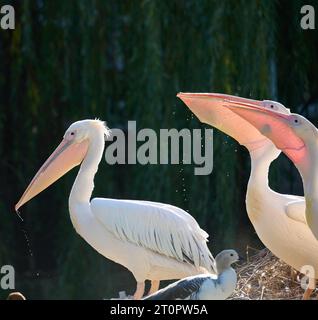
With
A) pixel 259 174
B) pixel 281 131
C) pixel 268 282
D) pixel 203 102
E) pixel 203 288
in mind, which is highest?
Answer: pixel 203 102

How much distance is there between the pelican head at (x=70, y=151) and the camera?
6.72 m

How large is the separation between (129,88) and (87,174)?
6.64ft

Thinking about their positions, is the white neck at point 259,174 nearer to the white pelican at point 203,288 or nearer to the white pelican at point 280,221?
the white pelican at point 280,221

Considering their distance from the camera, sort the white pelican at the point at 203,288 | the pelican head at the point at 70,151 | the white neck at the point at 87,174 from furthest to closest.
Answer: the pelican head at the point at 70,151 < the white neck at the point at 87,174 < the white pelican at the point at 203,288

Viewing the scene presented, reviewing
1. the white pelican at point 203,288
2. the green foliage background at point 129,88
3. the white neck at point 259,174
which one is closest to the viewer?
the white pelican at point 203,288

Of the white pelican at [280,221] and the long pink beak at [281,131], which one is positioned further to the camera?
the white pelican at [280,221]

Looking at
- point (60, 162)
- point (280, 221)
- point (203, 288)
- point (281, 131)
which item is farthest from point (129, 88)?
point (203, 288)

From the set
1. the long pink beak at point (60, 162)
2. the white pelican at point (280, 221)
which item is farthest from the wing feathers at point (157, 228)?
the long pink beak at point (60, 162)

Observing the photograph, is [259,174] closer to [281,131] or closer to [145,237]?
[145,237]

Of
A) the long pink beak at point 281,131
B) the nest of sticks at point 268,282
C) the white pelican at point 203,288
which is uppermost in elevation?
the long pink beak at point 281,131

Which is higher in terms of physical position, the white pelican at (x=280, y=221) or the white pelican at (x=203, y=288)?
the white pelican at (x=280, y=221)

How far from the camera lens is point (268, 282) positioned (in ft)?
22.0

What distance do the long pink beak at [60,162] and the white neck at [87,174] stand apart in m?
0.06

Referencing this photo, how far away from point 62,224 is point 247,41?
5.93ft
